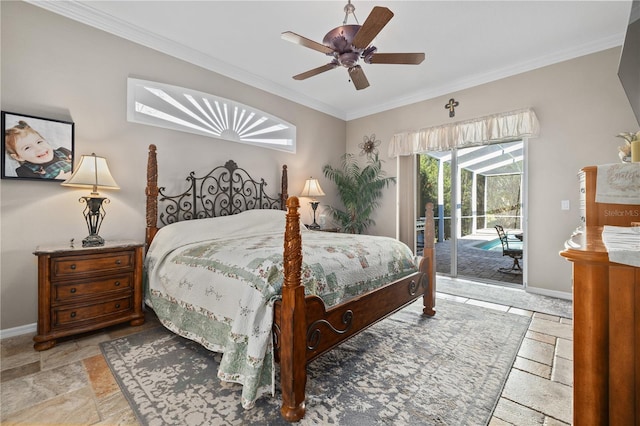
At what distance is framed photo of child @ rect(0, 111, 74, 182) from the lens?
7.52 feet

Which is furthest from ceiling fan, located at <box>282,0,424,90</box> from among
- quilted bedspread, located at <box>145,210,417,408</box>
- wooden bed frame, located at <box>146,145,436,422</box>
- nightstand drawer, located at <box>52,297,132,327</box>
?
nightstand drawer, located at <box>52,297,132,327</box>

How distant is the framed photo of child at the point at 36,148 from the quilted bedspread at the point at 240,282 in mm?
1034

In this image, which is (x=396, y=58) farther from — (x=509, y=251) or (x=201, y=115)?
(x=509, y=251)

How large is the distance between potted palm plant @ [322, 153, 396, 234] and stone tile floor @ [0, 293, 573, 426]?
3.07 m

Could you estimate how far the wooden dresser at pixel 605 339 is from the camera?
0.69 meters

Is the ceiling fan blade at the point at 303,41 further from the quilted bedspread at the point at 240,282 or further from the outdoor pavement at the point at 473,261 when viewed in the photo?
the outdoor pavement at the point at 473,261

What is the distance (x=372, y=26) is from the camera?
6.20 feet

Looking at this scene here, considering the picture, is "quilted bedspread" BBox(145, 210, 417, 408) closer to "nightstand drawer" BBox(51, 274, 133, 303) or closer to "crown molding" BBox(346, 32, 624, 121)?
"nightstand drawer" BBox(51, 274, 133, 303)

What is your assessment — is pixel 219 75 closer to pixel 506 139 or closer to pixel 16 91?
pixel 16 91

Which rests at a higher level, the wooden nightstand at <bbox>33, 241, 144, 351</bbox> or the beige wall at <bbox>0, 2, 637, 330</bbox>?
the beige wall at <bbox>0, 2, 637, 330</bbox>

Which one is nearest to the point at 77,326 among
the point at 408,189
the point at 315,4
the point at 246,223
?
the point at 246,223

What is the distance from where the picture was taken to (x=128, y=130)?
2.94 m

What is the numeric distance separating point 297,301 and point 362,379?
796 millimetres

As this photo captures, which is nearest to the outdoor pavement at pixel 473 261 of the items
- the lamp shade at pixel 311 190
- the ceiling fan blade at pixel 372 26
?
the lamp shade at pixel 311 190
